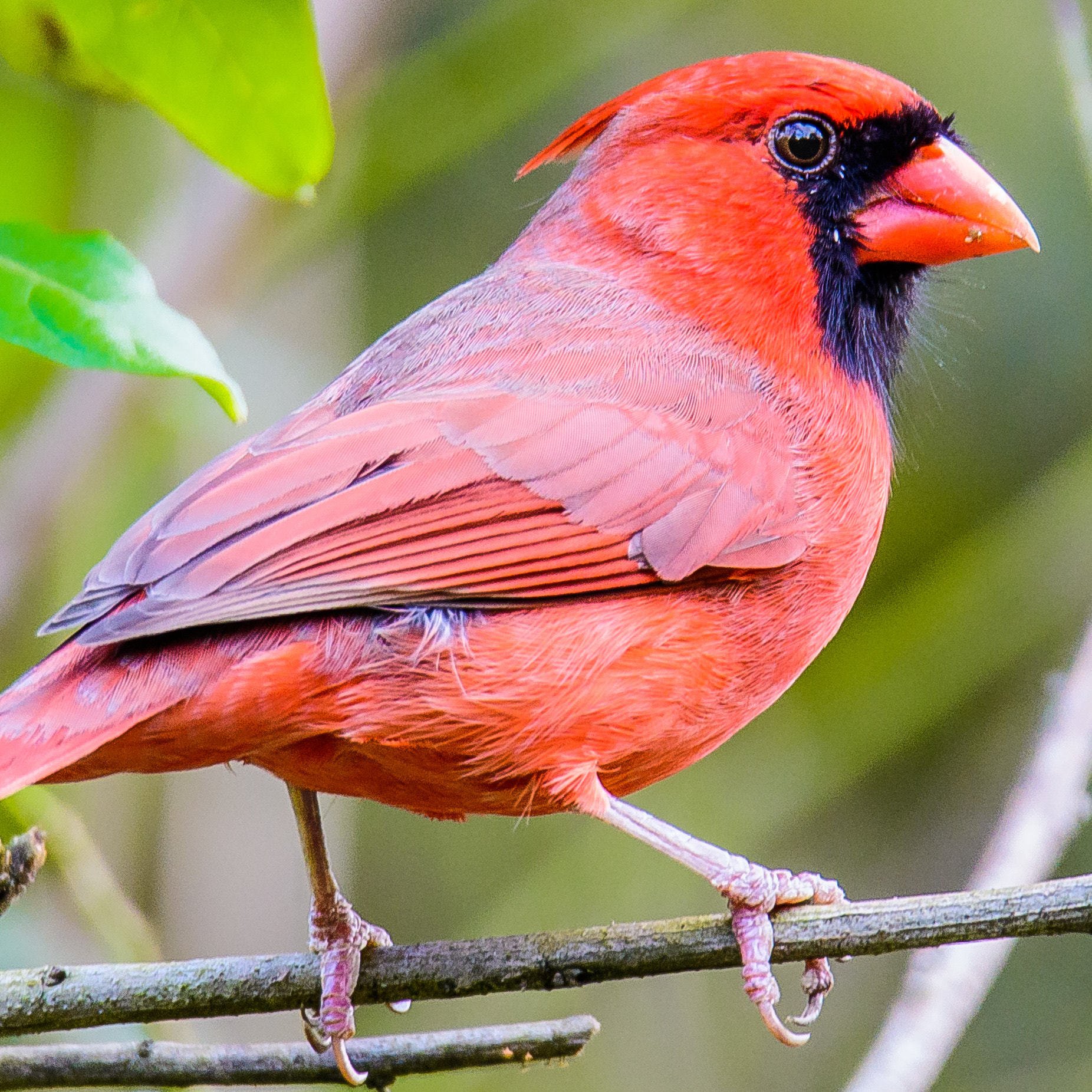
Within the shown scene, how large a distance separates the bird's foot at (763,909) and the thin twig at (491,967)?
0.02 meters

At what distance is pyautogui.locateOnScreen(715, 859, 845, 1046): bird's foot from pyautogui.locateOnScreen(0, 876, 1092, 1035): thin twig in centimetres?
2

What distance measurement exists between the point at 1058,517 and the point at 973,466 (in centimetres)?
105

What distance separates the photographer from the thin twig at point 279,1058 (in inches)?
93.7

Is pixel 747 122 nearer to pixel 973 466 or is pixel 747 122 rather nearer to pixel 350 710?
pixel 350 710

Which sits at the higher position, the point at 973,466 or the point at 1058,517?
the point at 973,466

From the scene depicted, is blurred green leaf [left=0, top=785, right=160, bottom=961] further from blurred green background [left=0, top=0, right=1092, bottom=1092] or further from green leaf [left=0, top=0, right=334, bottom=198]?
green leaf [left=0, top=0, right=334, bottom=198]

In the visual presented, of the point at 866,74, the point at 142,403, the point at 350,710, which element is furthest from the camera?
the point at 142,403

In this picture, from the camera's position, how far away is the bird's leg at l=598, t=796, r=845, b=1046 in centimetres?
231

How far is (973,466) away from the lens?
5.34 meters

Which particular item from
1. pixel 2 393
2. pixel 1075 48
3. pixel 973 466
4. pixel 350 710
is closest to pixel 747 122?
pixel 1075 48

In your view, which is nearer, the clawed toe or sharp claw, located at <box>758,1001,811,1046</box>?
sharp claw, located at <box>758,1001,811,1046</box>

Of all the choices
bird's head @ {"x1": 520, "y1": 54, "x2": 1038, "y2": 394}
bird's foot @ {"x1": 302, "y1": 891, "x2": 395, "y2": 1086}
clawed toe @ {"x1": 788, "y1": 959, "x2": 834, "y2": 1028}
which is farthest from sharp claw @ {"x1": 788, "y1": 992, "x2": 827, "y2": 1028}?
bird's head @ {"x1": 520, "y1": 54, "x2": 1038, "y2": 394}

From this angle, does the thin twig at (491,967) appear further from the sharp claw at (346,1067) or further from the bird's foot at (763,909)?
the sharp claw at (346,1067)

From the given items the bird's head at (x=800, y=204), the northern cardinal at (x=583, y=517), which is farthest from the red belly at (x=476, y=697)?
the bird's head at (x=800, y=204)
